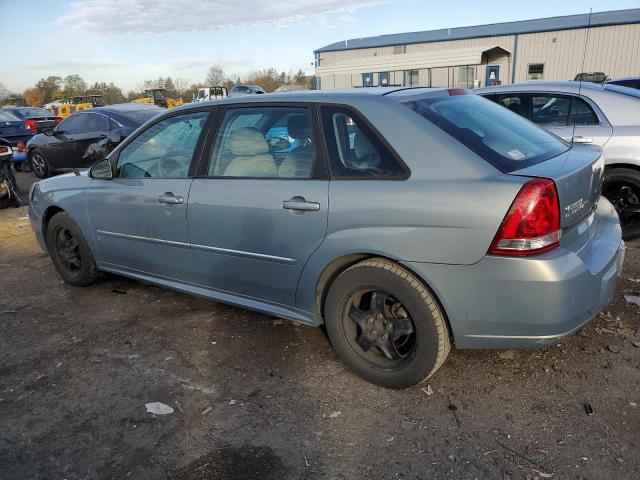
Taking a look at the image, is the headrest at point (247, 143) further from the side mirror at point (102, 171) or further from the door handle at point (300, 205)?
the side mirror at point (102, 171)

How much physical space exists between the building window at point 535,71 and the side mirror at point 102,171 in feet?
120

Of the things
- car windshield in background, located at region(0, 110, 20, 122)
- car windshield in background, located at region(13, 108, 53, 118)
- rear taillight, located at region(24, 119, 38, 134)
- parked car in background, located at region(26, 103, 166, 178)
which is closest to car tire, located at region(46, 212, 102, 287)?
parked car in background, located at region(26, 103, 166, 178)

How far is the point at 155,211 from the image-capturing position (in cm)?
382

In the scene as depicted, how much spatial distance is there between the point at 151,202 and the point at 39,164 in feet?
30.8

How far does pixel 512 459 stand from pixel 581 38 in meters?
36.9

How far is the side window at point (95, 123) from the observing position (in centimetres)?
994

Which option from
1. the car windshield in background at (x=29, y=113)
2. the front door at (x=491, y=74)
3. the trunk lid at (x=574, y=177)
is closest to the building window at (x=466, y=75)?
the front door at (x=491, y=74)

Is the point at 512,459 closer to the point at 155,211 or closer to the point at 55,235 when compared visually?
the point at 155,211

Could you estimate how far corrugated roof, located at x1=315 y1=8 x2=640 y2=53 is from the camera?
111 feet

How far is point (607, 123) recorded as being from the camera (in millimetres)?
5195

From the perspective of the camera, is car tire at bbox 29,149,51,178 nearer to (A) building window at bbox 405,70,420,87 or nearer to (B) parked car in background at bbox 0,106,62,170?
(B) parked car in background at bbox 0,106,62,170

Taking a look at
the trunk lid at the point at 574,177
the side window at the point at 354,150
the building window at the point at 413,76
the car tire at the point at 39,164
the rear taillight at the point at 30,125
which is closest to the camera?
the trunk lid at the point at 574,177

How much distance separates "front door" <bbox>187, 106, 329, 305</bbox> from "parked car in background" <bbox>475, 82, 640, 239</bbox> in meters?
3.10

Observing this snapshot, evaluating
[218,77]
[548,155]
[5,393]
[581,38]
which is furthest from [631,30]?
[218,77]
